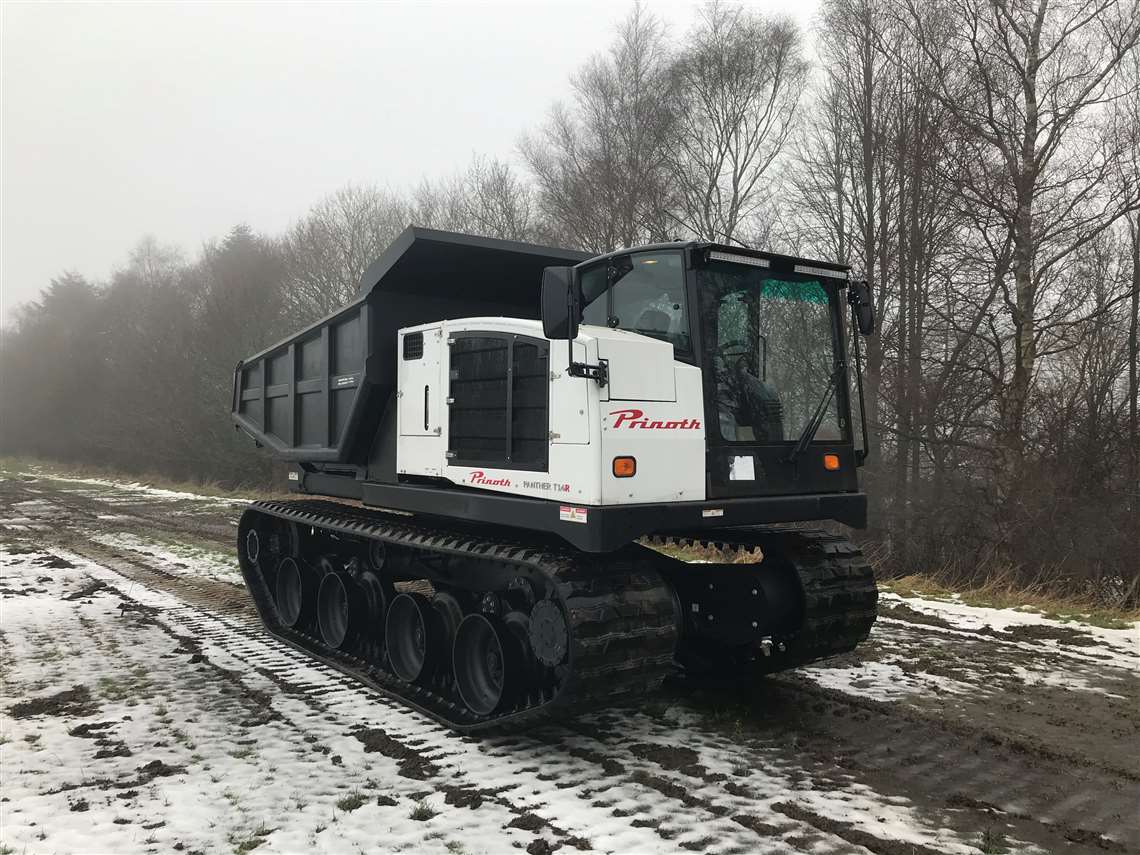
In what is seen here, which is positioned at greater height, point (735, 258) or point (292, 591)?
point (735, 258)

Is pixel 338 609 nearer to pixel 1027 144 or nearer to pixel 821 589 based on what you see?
pixel 821 589

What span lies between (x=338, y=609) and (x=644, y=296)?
4.04m

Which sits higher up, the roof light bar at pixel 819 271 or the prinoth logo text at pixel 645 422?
the roof light bar at pixel 819 271

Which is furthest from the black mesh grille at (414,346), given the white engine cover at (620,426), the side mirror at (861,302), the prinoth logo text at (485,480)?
the side mirror at (861,302)

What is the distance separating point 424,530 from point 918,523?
26.0 feet

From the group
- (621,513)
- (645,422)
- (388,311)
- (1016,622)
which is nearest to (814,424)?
(645,422)

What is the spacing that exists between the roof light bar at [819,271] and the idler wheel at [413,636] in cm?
333

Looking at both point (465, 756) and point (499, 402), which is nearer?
point (465, 756)

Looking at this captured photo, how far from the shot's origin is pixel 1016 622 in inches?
301

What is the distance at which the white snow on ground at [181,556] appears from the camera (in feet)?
35.1

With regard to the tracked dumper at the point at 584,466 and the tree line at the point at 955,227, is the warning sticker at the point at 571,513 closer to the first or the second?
the tracked dumper at the point at 584,466

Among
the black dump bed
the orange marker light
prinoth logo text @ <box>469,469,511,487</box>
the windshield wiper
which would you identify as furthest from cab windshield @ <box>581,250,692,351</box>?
the black dump bed

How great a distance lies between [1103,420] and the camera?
34.7ft

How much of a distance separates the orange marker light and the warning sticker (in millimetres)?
253
